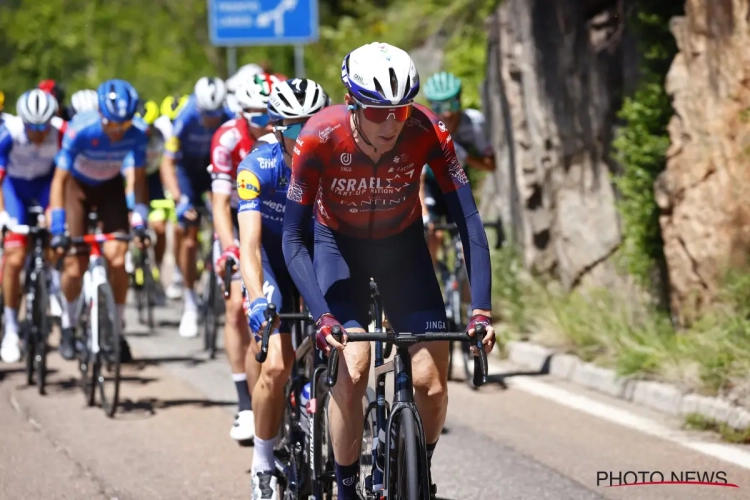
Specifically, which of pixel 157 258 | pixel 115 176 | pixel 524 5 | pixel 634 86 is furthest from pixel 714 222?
pixel 157 258

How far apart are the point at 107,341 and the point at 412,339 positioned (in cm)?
460

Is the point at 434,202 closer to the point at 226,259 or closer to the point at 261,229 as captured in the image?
the point at 226,259

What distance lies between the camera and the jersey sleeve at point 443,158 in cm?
508

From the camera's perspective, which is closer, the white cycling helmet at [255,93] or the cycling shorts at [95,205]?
the white cycling helmet at [255,93]

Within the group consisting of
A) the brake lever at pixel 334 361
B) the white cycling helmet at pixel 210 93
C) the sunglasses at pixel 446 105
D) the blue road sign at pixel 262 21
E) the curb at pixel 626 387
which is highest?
the blue road sign at pixel 262 21

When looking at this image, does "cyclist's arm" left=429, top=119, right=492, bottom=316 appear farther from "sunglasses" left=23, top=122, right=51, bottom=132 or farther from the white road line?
"sunglasses" left=23, top=122, right=51, bottom=132

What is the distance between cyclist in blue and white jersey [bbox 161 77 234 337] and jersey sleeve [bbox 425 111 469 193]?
632 centimetres

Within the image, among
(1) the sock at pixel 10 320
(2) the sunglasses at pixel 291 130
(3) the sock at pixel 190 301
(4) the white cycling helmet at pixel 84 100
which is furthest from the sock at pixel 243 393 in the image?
(4) the white cycling helmet at pixel 84 100

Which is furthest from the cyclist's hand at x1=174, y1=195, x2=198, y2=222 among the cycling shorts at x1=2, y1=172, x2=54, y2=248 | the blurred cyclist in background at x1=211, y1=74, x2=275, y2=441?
the blurred cyclist in background at x1=211, y1=74, x2=275, y2=441

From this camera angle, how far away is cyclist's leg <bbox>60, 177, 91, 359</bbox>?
9656mm

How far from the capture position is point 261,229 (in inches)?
246

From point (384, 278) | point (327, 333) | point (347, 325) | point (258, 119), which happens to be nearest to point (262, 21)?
point (258, 119)

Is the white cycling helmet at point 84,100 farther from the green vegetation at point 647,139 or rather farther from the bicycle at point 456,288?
the green vegetation at point 647,139

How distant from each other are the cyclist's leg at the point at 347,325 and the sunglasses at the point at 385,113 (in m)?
0.63
